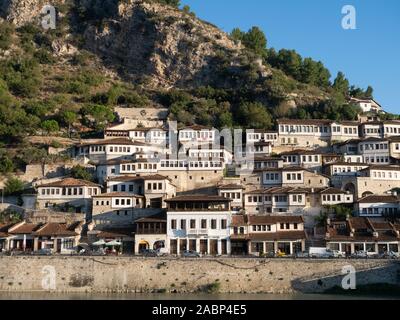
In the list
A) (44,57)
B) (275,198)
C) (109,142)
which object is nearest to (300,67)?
(44,57)

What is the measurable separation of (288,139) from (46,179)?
103ft

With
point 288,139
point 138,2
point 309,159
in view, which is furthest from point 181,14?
point 309,159

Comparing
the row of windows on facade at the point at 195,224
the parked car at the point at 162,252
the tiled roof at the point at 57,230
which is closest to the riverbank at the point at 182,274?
the parked car at the point at 162,252

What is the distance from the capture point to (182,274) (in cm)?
4522

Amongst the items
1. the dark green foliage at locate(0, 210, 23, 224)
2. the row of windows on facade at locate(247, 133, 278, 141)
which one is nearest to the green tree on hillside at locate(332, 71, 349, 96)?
the row of windows on facade at locate(247, 133, 278, 141)

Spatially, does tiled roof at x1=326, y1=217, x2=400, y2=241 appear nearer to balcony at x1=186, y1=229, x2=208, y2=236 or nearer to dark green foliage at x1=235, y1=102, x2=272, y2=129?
balcony at x1=186, y1=229, x2=208, y2=236

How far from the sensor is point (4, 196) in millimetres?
60750

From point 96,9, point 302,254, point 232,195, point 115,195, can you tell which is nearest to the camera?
point 302,254

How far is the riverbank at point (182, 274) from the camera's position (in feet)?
147

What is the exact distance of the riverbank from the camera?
147ft

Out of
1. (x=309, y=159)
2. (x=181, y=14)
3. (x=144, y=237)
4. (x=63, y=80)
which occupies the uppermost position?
(x=181, y=14)

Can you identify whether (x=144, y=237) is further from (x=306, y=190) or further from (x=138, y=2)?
(x=138, y=2)

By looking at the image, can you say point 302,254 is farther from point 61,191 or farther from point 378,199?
point 61,191

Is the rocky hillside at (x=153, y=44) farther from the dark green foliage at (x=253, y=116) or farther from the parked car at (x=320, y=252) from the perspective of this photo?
the parked car at (x=320, y=252)
